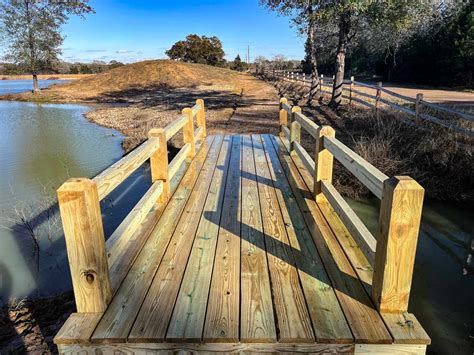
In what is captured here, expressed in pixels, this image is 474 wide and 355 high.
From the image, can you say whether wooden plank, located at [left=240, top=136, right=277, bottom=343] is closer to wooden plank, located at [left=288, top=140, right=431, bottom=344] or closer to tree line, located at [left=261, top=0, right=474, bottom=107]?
wooden plank, located at [left=288, top=140, right=431, bottom=344]

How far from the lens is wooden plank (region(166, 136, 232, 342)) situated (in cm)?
208

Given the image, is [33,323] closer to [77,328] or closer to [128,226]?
[128,226]

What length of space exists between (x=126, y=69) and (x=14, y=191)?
3288 cm

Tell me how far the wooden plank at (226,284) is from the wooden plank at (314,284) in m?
0.46

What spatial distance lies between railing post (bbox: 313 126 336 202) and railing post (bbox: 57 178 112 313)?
100 inches

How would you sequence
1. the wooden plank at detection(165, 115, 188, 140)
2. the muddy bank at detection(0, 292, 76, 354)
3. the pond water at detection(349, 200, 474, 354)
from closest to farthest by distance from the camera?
the muddy bank at detection(0, 292, 76, 354) < the pond water at detection(349, 200, 474, 354) < the wooden plank at detection(165, 115, 188, 140)

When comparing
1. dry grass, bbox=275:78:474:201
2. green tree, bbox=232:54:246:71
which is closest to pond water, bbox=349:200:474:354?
dry grass, bbox=275:78:474:201

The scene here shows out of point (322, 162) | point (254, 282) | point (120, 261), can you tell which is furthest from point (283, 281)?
point (322, 162)

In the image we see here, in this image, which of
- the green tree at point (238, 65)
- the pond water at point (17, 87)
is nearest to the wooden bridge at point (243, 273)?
the pond water at point (17, 87)

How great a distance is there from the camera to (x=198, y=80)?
110 feet

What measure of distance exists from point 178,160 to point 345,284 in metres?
3.34

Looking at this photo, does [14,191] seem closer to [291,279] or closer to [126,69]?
[291,279]

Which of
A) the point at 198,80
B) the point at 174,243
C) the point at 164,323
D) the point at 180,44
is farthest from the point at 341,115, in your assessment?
the point at 180,44

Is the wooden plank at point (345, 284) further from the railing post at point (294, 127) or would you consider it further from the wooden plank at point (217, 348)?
the railing post at point (294, 127)
